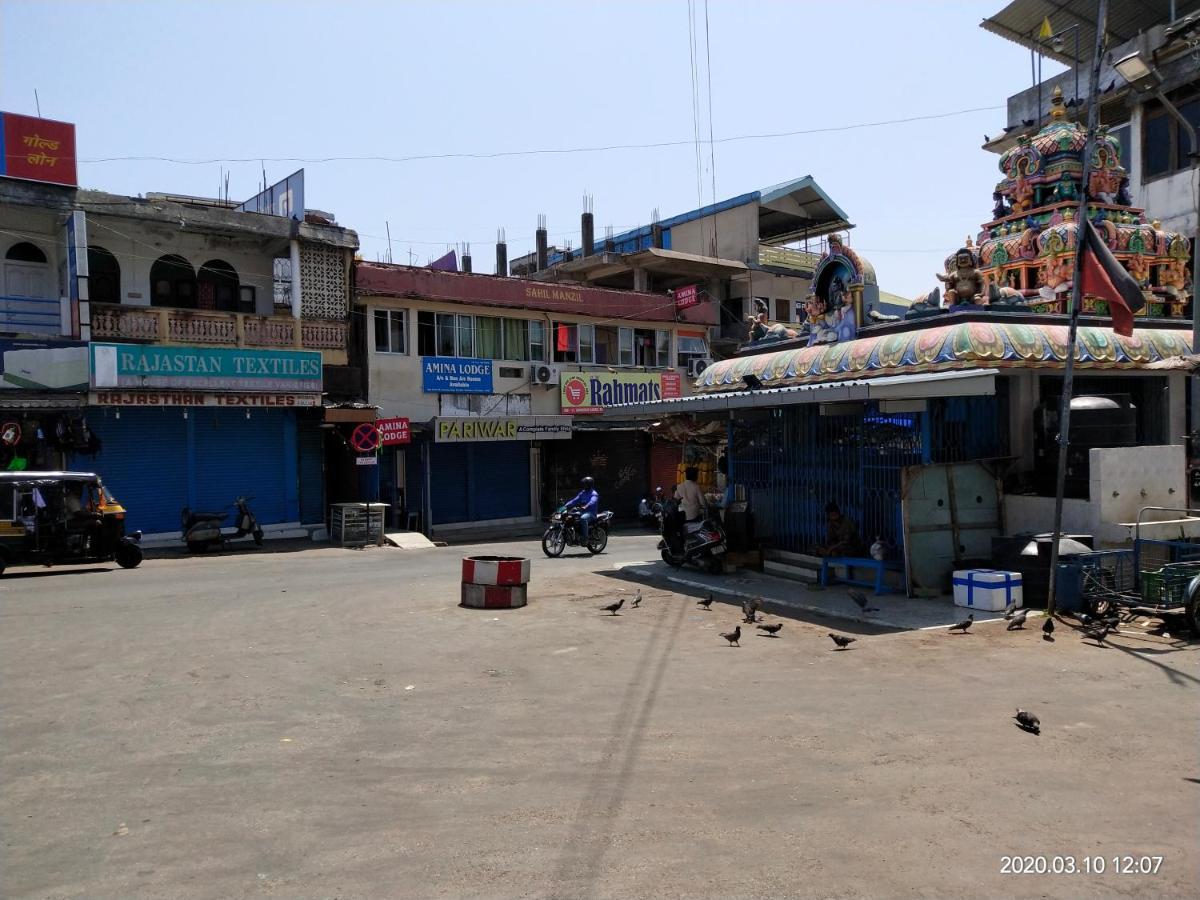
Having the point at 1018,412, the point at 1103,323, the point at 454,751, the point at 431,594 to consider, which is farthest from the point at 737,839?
the point at 1103,323

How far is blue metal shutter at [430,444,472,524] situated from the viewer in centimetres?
2614

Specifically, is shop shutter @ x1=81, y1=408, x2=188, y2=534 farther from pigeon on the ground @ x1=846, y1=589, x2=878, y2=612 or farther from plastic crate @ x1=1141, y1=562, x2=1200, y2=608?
plastic crate @ x1=1141, y1=562, x2=1200, y2=608

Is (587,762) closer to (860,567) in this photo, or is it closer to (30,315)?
(860,567)

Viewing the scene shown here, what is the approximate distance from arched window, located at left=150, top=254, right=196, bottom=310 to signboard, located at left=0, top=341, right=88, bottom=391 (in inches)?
141

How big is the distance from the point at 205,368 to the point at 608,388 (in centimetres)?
1296

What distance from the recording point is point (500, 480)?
27.6m

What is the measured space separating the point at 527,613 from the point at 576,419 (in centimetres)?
1652

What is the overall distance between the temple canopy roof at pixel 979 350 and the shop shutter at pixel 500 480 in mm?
13425

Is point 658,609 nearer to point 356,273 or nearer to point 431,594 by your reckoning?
point 431,594

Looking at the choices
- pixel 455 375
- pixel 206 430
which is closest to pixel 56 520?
pixel 206 430

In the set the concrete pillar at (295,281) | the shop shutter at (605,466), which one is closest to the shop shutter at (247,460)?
the concrete pillar at (295,281)

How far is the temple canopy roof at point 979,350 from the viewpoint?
480 inches

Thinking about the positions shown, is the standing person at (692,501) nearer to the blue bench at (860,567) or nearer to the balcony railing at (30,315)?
the blue bench at (860,567)

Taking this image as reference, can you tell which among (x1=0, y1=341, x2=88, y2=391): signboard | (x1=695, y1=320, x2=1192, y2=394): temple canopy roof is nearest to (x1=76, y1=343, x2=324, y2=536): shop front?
(x1=0, y1=341, x2=88, y2=391): signboard
